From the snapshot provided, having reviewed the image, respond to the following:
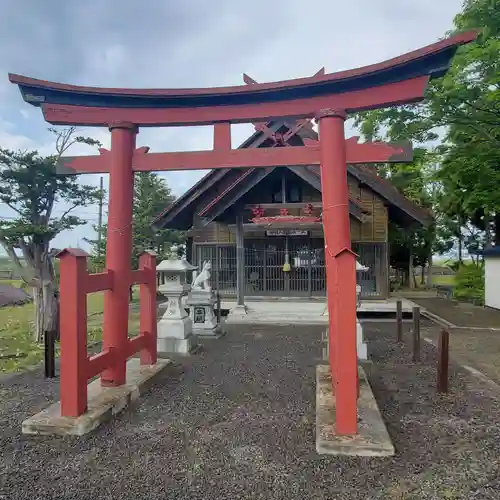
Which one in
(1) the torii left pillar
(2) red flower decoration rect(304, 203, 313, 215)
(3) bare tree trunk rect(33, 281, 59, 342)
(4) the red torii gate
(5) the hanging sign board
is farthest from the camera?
(5) the hanging sign board

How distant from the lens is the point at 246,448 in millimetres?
3893

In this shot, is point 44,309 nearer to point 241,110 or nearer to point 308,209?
point 241,110

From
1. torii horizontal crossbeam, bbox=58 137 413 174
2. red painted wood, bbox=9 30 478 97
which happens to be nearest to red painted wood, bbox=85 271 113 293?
torii horizontal crossbeam, bbox=58 137 413 174

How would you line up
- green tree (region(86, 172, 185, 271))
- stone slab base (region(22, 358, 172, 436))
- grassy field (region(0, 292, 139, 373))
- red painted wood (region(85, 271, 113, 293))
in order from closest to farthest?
stone slab base (region(22, 358, 172, 436))
red painted wood (region(85, 271, 113, 293))
grassy field (region(0, 292, 139, 373))
green tree (region(86, 172, 185, 271))

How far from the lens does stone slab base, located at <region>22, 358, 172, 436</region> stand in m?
4.15

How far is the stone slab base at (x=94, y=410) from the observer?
4148 millimetres

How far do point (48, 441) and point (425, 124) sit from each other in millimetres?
8564

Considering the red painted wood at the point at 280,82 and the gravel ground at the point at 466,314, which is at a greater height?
the red painted wood at the point at 280,82

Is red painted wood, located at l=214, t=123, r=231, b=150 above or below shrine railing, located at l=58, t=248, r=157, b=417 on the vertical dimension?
Answer: above

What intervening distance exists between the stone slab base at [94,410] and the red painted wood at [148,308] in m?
0.40

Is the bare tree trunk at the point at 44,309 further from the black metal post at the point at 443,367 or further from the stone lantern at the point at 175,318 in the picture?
the black metal post at the point at 443,367

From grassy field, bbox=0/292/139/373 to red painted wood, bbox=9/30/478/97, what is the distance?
460cm

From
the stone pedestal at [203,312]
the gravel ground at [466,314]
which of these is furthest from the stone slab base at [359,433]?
the gravel ground at [466,314]

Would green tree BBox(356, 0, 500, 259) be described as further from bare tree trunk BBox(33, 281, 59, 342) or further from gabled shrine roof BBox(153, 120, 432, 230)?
bare tree trunk BBox(33, 281, 59, 342)
